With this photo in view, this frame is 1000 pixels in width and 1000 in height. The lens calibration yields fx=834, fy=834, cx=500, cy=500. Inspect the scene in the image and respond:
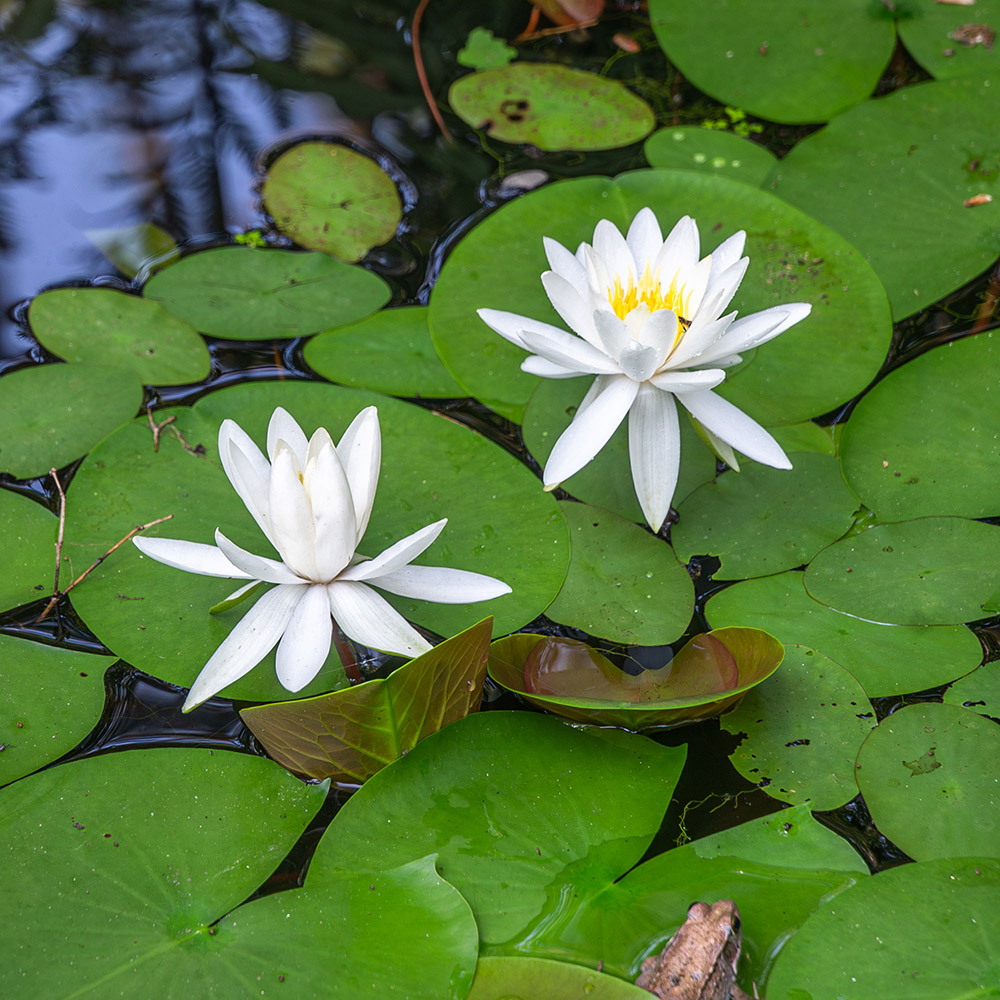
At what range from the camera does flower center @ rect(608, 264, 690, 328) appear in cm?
213

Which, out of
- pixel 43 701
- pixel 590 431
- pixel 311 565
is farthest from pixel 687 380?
pixel 43 701

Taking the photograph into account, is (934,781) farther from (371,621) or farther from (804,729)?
(371,621)

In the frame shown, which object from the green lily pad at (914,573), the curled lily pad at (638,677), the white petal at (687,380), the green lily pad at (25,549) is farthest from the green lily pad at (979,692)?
the green lily pad at (25,549)

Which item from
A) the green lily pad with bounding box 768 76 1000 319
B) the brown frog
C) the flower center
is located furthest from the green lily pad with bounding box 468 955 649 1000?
the green lily pad with bounding box 768 76 1000 319

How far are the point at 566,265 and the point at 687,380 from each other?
51cm

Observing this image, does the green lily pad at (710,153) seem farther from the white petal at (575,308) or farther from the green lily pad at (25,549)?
the green lily pad at (25,549)

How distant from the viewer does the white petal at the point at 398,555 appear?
66.9 inches

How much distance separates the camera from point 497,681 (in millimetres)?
1890

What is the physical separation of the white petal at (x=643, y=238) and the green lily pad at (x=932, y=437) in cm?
76

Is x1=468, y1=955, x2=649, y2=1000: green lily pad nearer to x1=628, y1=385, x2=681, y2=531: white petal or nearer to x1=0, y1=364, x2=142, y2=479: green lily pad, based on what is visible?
x1=628, y1=385, x2=681, y2=531: white petal

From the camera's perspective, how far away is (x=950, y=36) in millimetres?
3393

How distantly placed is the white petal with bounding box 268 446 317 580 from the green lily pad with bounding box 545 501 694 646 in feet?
2.24

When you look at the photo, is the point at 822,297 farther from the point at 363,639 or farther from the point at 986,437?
the point at 363,639

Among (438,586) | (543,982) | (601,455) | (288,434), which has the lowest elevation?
(543,982)
